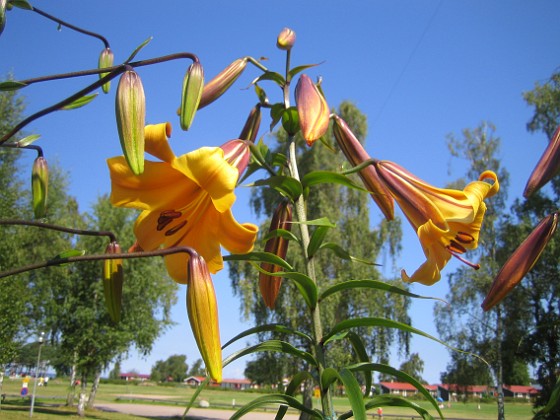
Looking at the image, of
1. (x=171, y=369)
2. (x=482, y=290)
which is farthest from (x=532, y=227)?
(x=171, y=369)

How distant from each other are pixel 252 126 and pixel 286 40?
179 mm

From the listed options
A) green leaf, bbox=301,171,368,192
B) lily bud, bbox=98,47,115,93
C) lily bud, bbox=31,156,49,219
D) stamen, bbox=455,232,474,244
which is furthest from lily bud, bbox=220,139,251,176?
lily bud, bbox=98,47,115,93

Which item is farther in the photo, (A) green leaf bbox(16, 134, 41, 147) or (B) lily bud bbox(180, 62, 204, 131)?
(A) green leaf bbox(16, 134, 41, 147)

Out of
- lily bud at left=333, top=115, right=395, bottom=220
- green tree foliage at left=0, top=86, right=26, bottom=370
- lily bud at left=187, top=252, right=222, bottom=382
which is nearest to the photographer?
lily bud at left=187, top=252, right=222, bottom=382

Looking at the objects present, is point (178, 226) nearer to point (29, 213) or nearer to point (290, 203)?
point (290, 203)

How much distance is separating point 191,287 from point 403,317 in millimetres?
11263

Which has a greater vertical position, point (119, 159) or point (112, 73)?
point (112, 73)

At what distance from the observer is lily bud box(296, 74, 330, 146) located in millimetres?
695

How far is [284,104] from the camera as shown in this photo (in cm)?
87

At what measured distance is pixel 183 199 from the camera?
2.33ft

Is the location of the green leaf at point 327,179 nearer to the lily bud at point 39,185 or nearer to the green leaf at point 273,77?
the green leaf at point 273,77

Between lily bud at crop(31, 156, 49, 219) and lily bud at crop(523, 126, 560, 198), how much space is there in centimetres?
78

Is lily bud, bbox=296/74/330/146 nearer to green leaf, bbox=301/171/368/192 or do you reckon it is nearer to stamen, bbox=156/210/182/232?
green leaf, bbox=301/171/368/192

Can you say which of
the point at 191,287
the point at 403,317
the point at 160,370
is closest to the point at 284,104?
the point at 191,287
